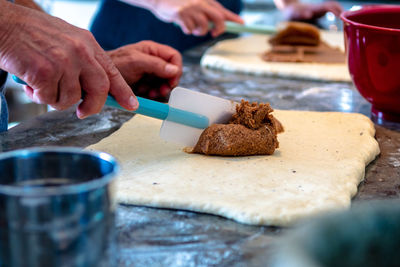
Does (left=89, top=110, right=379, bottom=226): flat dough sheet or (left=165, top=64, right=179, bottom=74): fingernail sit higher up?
(left=165, top=64, right=179, bottom=74): fingernail

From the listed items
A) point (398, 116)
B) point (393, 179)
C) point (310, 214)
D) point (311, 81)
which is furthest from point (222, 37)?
point (310, 214)

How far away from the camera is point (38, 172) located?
70 cm

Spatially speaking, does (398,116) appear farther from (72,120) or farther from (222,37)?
(222,37)

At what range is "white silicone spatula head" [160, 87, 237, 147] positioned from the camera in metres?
1.23

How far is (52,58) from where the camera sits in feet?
3.28

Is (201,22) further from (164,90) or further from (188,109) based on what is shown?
(188,109)

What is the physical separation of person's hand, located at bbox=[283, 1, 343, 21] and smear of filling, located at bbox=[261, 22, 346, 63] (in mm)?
760

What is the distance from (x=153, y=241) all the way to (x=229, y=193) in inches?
8.6

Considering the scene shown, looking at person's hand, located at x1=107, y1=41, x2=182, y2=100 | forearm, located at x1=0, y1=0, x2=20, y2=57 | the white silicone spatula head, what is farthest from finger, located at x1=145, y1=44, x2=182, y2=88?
forearm, located at x1=0, y1=0, x2=20, y2=57

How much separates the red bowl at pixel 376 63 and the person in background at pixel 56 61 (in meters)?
0.76

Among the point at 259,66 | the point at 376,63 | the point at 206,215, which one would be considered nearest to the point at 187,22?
the point at 259,66

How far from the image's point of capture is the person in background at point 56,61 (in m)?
1.00

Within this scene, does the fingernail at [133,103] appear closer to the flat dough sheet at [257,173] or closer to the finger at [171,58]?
the flat dough sheet at [257,173]

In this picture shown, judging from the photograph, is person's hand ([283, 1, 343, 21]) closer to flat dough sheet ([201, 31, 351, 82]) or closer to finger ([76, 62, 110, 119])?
flat dough sheet ([201, 31, 351, 82])
